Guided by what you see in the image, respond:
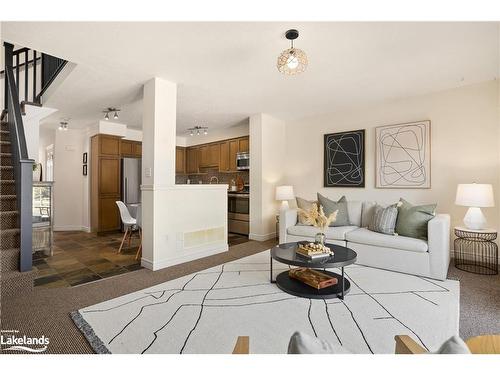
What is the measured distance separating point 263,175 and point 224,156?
1.74 meters

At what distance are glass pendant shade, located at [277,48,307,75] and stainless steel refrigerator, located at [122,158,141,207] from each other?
15.7ft

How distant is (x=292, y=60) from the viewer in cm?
227

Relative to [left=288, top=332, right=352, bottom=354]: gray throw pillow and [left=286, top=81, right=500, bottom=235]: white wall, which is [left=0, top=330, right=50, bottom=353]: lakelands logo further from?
[left=286, top=81, right=500, bottom=235]: white wall

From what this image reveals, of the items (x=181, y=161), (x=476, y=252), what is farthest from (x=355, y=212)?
(x=181, y=161)

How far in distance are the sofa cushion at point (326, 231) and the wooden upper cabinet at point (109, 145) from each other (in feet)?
14.6

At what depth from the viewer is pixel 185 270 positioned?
3193 mm

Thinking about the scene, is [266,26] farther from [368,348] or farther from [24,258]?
[24,258]

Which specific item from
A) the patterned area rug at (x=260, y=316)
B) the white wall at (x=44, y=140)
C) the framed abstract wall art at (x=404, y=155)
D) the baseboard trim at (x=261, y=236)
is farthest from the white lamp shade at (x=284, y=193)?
the white wall at (x=44, y=140)

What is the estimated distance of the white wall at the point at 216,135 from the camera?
599 cm

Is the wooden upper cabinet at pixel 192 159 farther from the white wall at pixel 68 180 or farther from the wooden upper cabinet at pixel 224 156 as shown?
the white wall at pixel 68 180

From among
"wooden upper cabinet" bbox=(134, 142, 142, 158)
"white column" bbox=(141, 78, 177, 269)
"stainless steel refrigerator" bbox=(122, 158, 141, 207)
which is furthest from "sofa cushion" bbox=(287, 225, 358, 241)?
"wooden upper cabinet" bbox=(134, 142, 142, 158)

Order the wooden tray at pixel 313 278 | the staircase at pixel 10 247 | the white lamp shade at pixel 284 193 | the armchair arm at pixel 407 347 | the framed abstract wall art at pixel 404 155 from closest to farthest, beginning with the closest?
the armchair arm at pixel 407 347 < the staircase at pixel 10 247 < the wooden tray at pixel 313 278 < the framed abstract wall art at pixel 404 155 < the white lamp shade at pixel 284 193

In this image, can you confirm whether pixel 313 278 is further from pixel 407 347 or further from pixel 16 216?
pixel 16 216
